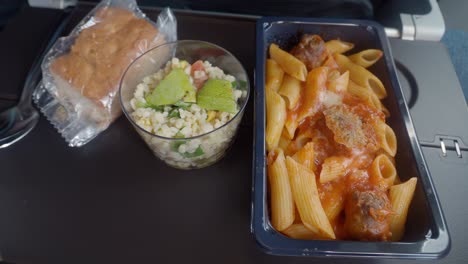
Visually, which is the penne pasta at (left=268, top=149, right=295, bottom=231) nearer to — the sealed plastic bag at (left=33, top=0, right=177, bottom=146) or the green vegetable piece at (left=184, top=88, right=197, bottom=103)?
the green vegetable piece at (left=184, top=88, right=197, bottom=103)

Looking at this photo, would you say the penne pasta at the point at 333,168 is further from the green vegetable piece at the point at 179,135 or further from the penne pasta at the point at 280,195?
the green vegetable piece at the point at 179,135

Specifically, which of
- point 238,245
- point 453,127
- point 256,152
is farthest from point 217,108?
point 453,127

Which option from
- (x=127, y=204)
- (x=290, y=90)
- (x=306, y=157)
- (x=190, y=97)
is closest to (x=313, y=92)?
(x=290, y=90)

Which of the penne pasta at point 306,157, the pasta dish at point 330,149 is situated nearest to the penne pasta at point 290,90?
the pasta dish at point 330,149

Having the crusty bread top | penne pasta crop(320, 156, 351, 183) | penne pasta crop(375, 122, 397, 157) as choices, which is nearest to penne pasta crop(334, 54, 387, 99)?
penne pasta crop(375, 122, 397, 157)

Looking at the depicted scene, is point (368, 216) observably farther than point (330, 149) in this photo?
No

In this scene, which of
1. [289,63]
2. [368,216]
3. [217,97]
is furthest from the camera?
[289,63]

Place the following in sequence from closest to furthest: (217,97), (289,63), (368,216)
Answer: (368,216), (217,97), (289,63)

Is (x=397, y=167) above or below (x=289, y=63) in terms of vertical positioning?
below

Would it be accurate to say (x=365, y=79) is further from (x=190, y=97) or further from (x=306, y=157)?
(x=190, y=97)
